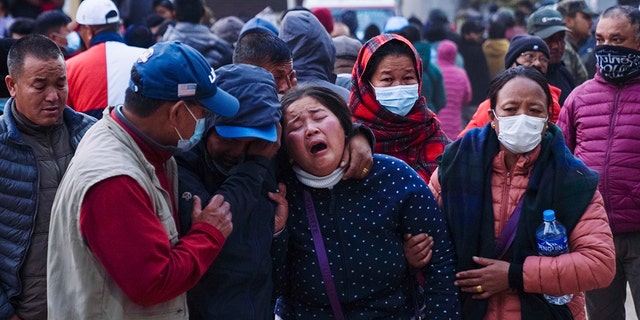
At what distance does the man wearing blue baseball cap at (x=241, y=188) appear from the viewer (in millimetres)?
3182

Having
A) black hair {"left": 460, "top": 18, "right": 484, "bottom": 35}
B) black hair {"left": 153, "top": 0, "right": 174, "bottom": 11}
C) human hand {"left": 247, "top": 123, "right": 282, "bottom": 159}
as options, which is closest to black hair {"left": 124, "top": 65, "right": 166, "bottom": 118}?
human hand {"left": 247, "top": 123, "right": 282, "bottom": 159}

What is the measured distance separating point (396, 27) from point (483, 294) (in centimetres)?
649

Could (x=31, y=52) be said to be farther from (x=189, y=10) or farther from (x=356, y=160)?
(x=189, y=10)

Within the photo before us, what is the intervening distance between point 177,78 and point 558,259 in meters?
1.56

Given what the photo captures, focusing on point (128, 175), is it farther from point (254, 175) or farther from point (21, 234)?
point (21, 234)

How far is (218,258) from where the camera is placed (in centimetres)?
Result: 319

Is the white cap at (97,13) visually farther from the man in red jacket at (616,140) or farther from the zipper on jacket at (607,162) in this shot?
the zipper on jacket at (607,162)

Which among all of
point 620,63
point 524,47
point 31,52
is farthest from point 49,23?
point 620,63

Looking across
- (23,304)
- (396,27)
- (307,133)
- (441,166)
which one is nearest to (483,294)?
(441,166)

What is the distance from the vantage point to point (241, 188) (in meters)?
3.20

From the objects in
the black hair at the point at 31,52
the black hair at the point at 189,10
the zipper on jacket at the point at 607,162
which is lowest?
the black hair at the point at 189,10

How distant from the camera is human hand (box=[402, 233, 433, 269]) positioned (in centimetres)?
349

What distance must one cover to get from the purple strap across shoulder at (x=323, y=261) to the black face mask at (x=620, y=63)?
2750 millimetres

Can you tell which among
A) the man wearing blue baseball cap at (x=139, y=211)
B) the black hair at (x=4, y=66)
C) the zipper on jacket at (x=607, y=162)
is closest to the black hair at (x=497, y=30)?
the zipper on jacket at (x=607, y=162)
